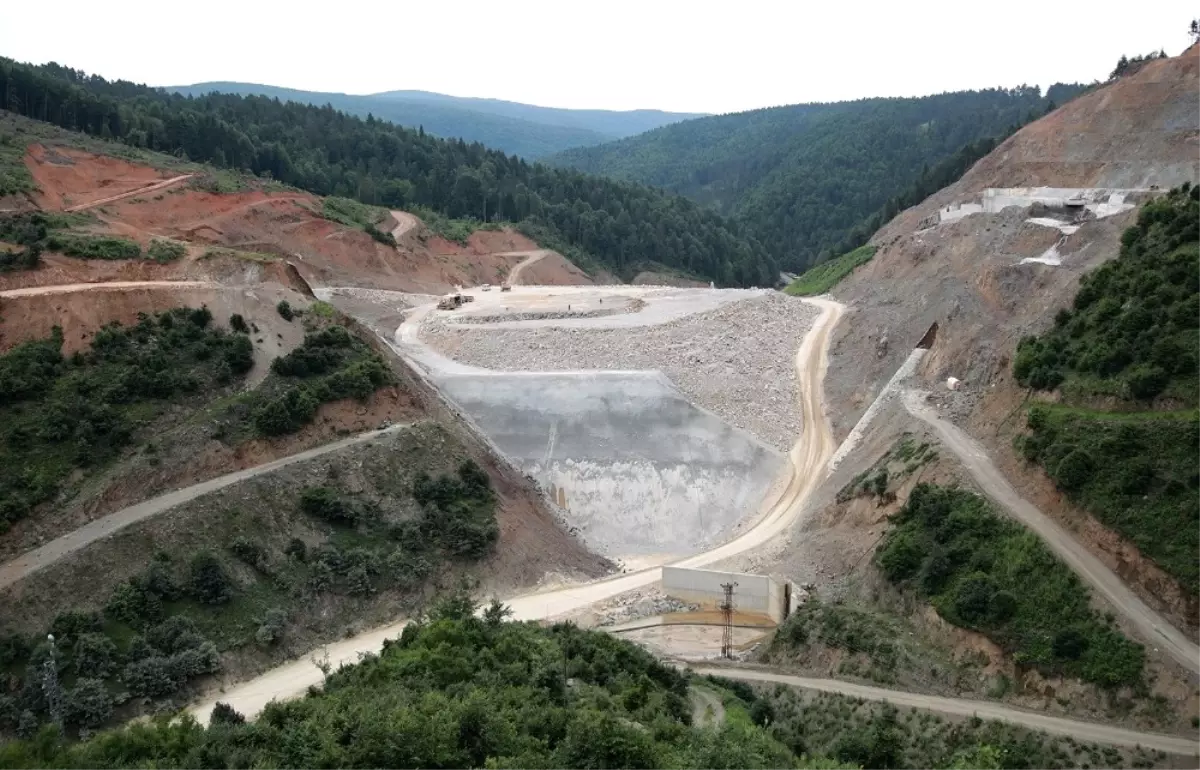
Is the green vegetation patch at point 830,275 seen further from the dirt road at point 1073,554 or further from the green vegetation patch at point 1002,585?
the green vegetation patch at point 1002,585

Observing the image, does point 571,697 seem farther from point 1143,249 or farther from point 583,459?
point 1143,249

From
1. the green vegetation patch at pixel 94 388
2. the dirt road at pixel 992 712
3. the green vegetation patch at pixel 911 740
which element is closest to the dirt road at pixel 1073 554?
the dirt road at pixel 992 712

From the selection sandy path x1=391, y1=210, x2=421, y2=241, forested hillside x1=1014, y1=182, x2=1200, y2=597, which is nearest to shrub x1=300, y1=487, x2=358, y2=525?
forested hillside x1=1014, y1=182, x2=1200, y2=597

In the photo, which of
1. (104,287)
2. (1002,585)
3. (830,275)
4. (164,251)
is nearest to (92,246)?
(164,251)

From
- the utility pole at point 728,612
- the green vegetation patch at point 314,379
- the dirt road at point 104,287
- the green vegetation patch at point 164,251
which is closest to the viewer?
the utility pole at point 728,612

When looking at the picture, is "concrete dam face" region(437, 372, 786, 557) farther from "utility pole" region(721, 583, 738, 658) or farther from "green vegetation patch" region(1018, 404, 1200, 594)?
"green vegetation patch" region(1018, 404, 1200, 594)

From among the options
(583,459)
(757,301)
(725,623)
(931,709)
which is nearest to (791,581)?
(725,623)
